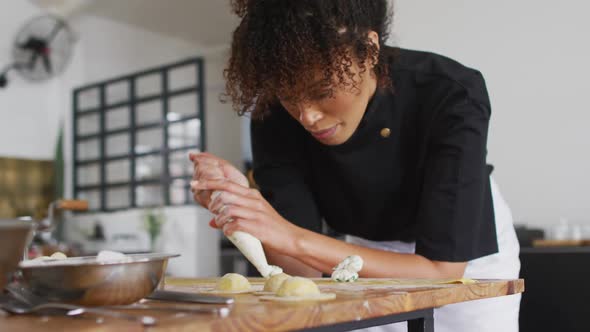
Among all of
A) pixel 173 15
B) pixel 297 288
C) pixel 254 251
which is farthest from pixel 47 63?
pixel 297 288

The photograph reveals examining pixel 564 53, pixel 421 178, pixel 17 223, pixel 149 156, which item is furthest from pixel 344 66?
pixel 149 156

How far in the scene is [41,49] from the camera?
5797 mm

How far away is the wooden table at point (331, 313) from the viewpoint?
494 mm

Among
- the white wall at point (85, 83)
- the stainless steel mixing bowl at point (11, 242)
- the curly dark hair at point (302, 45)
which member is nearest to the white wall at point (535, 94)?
the curly dark hair at point (302, 45)

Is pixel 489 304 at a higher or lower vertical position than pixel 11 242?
lower

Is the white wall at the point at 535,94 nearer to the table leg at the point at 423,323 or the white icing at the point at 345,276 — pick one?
the white icing at the point at 345,276

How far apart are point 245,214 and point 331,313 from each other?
0.40 metres

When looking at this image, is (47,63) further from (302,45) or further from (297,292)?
(297,292)

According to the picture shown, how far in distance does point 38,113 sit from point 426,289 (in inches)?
234

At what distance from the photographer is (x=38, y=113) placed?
19.9 feet

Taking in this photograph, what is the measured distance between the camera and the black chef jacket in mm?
1113

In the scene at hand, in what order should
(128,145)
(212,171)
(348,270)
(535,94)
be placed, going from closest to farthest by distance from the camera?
(348,270)
(212,171)
(535,94)
(128,145)

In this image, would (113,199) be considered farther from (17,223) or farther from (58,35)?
(17,223)

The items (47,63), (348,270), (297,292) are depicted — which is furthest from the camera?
(47,63)
